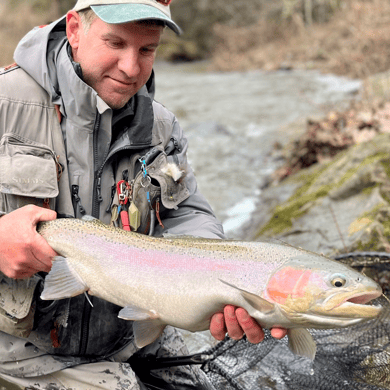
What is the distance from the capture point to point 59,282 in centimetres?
227

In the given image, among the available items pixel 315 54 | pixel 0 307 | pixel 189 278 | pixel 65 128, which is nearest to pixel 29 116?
pixel 65 128

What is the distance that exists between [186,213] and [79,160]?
695 millimetres

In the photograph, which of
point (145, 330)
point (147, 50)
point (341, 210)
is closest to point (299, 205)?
point (341, 210)

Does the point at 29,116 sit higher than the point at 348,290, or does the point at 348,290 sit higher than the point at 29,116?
the point at 29,116

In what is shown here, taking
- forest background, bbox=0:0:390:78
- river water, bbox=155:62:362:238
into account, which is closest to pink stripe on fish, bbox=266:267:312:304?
river water, bbox=155:62:362:238

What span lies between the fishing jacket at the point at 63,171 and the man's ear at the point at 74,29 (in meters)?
0.06

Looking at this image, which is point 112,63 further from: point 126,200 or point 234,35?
point 234,35

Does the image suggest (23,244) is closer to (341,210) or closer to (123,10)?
(123,10)

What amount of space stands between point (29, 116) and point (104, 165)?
44 cm

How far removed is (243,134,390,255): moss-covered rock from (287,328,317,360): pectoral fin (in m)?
1.98

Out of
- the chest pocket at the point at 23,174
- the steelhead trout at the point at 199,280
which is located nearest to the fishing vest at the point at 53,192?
the chest pocket at the point at 23,174

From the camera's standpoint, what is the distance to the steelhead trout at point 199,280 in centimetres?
194

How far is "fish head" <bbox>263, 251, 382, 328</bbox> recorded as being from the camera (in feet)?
6.24

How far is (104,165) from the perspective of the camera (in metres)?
2.61
